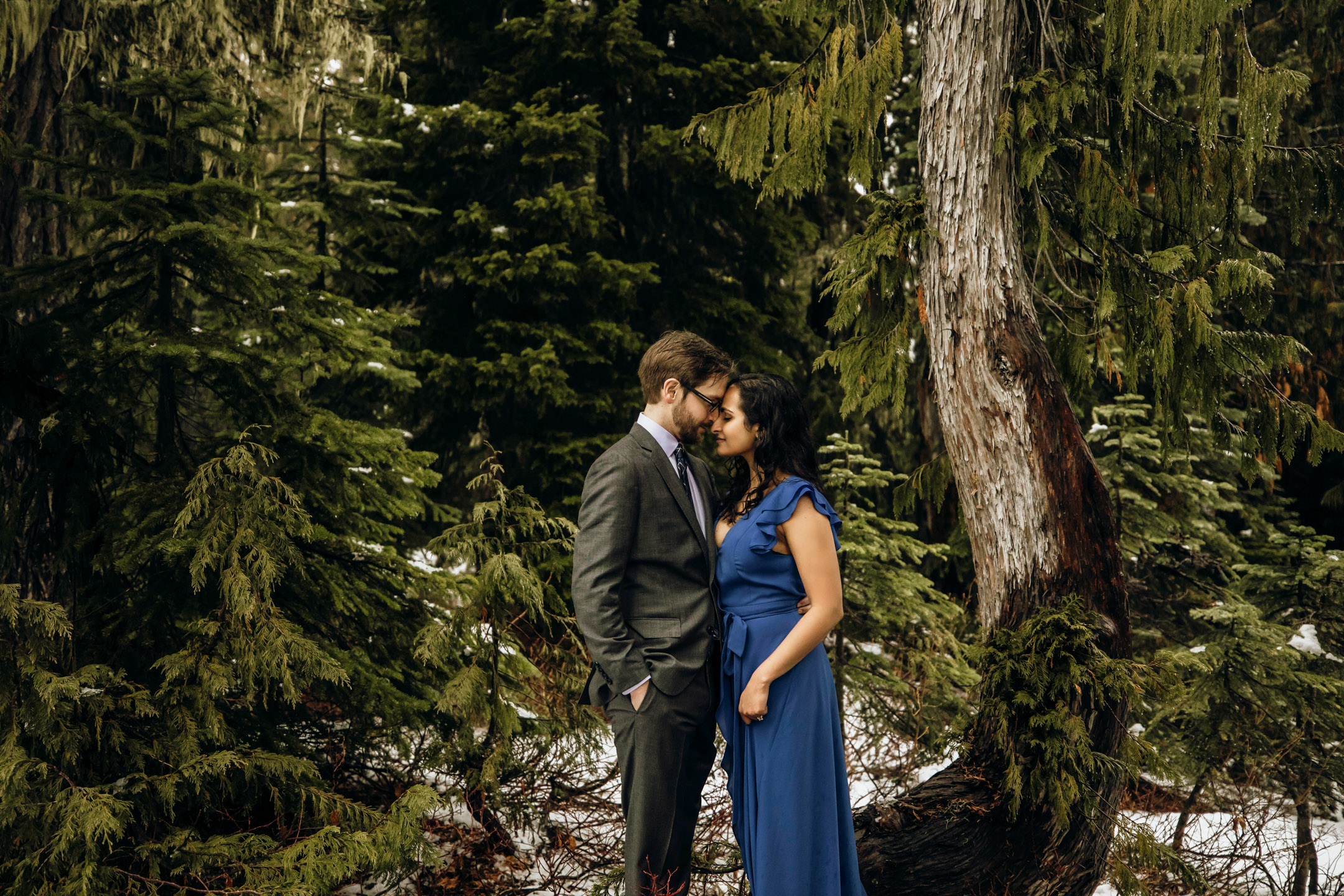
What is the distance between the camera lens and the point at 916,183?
9586mm

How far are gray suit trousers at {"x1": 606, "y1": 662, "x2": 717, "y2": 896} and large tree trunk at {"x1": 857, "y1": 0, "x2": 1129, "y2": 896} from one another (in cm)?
140

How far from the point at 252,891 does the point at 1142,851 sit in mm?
3726

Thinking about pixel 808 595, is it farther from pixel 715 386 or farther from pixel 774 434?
pixel 715 386

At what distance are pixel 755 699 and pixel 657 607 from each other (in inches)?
18.4

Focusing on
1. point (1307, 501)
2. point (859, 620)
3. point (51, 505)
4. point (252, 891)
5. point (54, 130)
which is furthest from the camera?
point (1307, 501)

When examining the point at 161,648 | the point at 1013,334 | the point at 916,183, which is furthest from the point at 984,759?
the point at 916,183

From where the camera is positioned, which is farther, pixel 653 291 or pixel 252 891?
pixel 653 291

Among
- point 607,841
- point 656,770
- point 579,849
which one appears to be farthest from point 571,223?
point 656,770

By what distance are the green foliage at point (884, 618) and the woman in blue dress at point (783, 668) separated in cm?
317

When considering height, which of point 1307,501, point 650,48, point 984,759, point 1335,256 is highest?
point 650,48

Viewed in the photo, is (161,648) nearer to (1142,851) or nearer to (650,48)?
(1142,851)

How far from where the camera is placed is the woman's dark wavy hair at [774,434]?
341cm

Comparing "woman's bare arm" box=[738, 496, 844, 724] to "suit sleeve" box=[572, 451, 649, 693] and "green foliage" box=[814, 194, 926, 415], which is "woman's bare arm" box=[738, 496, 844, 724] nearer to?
"suit sleeve" box=[572, 451, 649, 693]

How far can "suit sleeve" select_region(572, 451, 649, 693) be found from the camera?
10.3 ft
